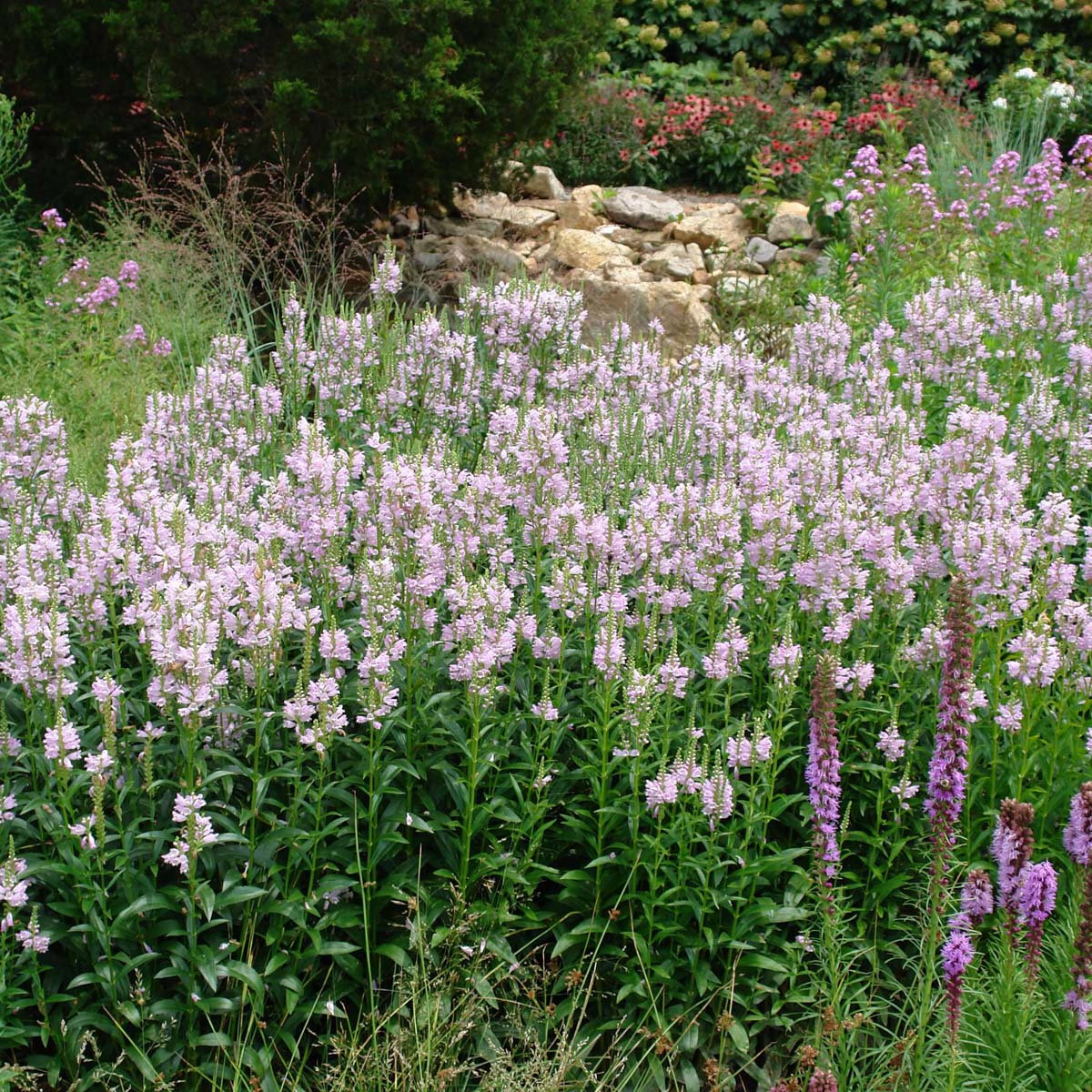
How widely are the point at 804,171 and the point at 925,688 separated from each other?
438 inches

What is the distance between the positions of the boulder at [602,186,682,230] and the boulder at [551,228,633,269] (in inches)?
43.9

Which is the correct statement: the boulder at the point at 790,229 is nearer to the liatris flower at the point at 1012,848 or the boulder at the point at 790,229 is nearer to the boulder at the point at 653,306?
the boulder at the point at 653,306

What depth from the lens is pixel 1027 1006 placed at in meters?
2.92

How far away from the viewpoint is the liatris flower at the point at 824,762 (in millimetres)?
2775

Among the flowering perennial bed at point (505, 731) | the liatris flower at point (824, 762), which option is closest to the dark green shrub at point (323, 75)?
the flowering perennial bed at point (505, 731)

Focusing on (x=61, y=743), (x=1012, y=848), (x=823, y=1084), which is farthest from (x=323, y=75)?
(x=823, y=1084)

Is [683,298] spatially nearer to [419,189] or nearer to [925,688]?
[419,189]

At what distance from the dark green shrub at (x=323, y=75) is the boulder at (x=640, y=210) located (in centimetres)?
179

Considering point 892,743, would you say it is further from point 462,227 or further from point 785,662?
point 462,227

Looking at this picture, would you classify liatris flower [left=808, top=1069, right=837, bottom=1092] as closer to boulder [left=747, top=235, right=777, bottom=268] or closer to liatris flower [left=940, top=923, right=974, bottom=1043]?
liatris flower [left=940, top=923, right=974, bottom=1043]

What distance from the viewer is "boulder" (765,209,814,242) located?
1239 cm

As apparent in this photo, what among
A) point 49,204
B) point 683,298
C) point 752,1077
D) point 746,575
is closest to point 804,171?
point 683,298

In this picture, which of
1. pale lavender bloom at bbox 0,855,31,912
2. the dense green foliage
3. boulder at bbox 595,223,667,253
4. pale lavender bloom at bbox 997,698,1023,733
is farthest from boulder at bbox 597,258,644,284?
pale lavender bloom at bbox 0,855,31,912

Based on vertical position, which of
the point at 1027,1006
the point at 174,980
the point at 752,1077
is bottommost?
the point at 752,1077
